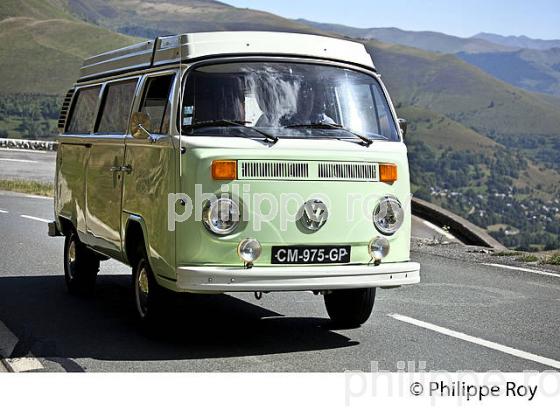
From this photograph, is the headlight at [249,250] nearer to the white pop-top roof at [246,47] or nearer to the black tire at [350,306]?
the black tire at [350,306]

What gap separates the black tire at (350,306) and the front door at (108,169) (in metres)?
1.85

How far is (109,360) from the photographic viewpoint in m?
7.02

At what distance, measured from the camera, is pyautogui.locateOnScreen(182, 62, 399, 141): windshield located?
24.3 ft

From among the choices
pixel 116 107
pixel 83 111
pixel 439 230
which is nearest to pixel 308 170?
pixel 116 107

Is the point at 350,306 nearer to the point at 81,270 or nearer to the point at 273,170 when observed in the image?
the point at 273,170

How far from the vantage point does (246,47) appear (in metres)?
7.64

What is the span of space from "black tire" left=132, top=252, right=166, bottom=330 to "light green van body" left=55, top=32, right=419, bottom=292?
16cm

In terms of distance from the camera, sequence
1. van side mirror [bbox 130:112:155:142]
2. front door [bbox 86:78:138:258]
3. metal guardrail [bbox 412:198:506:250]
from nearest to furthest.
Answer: van side mirror [bbox 130:112:155:142] < front door [bbox 86:78:138:258] < metal guardrail [bbox 412:198:506:250]

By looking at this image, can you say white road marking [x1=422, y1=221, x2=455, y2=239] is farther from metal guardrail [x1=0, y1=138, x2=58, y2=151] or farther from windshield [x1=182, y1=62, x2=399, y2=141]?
metal guardrail [x1=0, y1=138, x2=58, y2=151]

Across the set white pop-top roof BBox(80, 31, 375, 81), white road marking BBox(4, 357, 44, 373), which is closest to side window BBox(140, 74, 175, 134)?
white pop-top roof BBox(80, 31, 375, 81)

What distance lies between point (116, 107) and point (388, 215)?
293 centimetres

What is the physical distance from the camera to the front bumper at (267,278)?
6.98m

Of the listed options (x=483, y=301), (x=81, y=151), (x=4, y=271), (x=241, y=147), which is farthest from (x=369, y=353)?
(x=4, y=271)

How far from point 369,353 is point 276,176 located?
1428 millimetres
